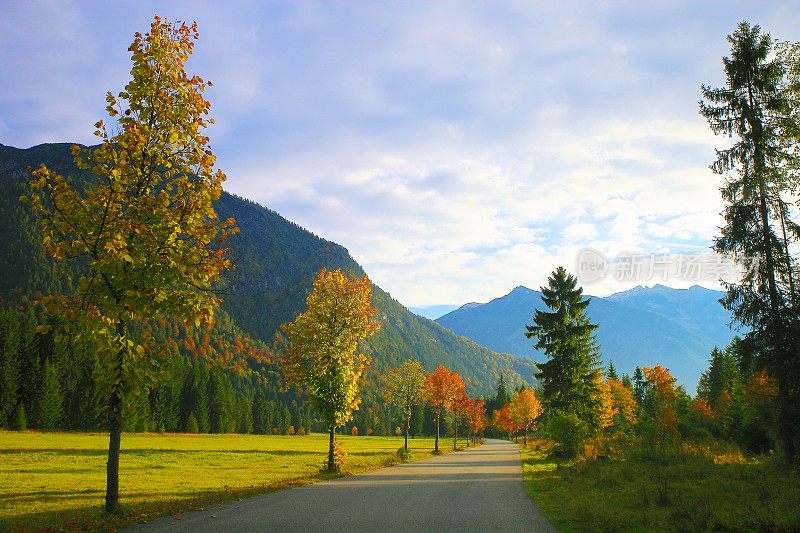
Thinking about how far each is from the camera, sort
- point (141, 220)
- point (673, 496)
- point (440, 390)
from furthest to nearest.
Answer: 1. point (440, 390)
2. point (673, 496)
3. point (141, 220)

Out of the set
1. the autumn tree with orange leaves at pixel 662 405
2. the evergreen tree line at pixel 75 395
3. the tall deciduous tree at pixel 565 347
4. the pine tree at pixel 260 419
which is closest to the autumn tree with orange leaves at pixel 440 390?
the tall deciduous tree at pixel 565 347

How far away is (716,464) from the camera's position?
20.7 m

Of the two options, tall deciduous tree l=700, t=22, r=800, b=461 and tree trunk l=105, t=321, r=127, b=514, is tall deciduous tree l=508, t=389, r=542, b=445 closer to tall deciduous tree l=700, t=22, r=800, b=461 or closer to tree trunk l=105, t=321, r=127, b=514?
tall deciduous tree l=700, t=22, r=800, b=461

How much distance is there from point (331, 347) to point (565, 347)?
75.9ft

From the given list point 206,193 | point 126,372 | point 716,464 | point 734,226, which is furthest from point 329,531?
point 734,226

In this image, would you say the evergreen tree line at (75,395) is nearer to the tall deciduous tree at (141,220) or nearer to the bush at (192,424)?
the bush at (192,424)

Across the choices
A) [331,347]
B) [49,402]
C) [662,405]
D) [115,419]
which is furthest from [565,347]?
[49,402]

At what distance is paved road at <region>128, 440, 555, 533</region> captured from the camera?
1083 centimetres

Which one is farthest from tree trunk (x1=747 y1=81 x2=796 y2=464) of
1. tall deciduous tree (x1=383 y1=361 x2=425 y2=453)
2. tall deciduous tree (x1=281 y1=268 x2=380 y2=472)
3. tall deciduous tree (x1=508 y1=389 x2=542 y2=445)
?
tall deciduous tree (x1=508 y1=389 x2=542 y2=445)

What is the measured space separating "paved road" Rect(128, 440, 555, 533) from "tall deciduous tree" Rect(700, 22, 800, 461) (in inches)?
461

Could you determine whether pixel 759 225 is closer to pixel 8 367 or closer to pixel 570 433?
pixel 570 433

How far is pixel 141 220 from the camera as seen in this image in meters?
11.3

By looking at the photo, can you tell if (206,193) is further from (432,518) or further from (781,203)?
(781,203)

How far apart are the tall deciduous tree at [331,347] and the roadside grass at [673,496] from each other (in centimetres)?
974
